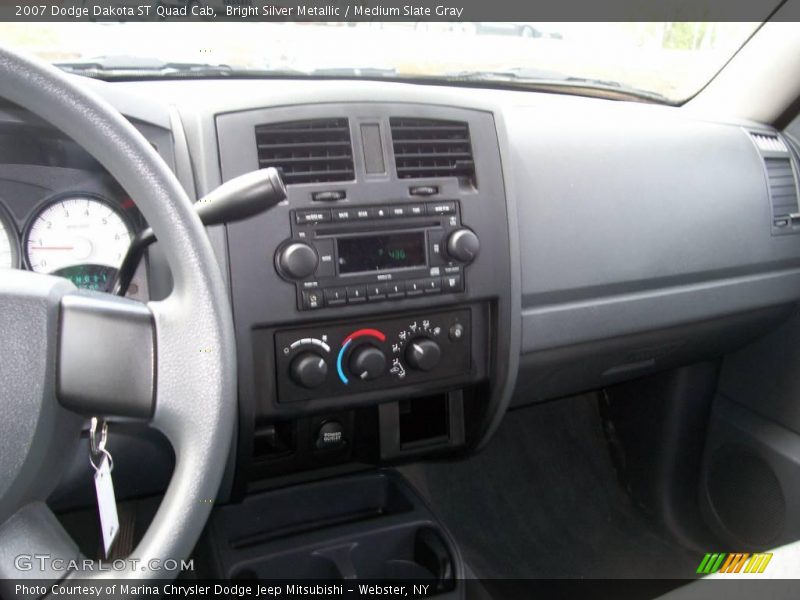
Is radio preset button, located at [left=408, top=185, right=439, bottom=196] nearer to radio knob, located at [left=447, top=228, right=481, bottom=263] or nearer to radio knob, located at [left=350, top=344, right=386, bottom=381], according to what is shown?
radio knob, located at [left=447, top=228, right=481, bottom=263]

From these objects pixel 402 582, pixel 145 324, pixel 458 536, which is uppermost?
pixel 145 324

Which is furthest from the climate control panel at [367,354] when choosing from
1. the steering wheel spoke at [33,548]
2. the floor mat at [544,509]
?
the floor mat at [544,509]

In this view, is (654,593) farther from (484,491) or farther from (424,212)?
(424,212)

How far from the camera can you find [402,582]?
1454mm

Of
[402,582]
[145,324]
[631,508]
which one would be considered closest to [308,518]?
[402,582]

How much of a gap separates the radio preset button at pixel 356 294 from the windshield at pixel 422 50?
20.0 inches

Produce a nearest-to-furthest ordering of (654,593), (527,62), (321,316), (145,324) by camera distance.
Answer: (145,324) < (321,316) < (527,62) < (654,593)

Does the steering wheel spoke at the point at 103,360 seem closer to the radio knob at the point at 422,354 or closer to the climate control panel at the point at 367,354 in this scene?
the climate control panel at the point at 367,354

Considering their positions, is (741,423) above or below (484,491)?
above

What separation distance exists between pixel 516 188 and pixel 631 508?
1.10m

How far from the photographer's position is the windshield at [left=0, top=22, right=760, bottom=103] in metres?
1.29

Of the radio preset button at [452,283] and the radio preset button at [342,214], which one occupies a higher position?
the radio preset button at [342,214]

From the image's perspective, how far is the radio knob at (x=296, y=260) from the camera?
113 cm

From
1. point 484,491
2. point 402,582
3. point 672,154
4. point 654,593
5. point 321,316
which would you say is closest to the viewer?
point 321,316
